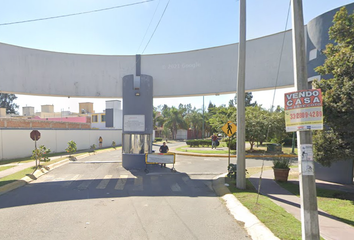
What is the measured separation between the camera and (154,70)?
580 inches

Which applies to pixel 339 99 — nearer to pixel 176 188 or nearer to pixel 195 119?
pixel 176 188

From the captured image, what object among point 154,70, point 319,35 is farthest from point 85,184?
point 319,35

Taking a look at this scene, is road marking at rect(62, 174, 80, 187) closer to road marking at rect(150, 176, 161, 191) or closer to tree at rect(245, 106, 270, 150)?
road marking at rect(150, 176, 161, 191)

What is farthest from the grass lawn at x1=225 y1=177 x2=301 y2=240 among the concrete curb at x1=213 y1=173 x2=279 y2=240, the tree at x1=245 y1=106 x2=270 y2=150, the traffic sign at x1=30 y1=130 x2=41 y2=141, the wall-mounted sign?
the tree at x1=245 y1=106 x2=270 y2=150

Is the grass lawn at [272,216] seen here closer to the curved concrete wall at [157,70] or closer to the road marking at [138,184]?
the road marking at [138,184]

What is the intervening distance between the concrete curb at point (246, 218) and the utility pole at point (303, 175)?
671 mm

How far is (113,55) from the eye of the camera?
1451 centimetres

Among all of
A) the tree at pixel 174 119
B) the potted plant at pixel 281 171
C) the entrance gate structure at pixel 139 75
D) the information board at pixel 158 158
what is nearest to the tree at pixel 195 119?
the tree at pixel 174 119

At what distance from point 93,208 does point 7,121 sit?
23579 millimetres

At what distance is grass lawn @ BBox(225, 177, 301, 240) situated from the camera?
187 inches

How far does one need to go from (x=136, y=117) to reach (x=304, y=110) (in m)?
11.2

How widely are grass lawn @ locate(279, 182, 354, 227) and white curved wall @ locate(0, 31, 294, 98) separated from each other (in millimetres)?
5146

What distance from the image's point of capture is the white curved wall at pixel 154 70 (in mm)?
11759

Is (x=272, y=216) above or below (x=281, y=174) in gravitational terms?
below
